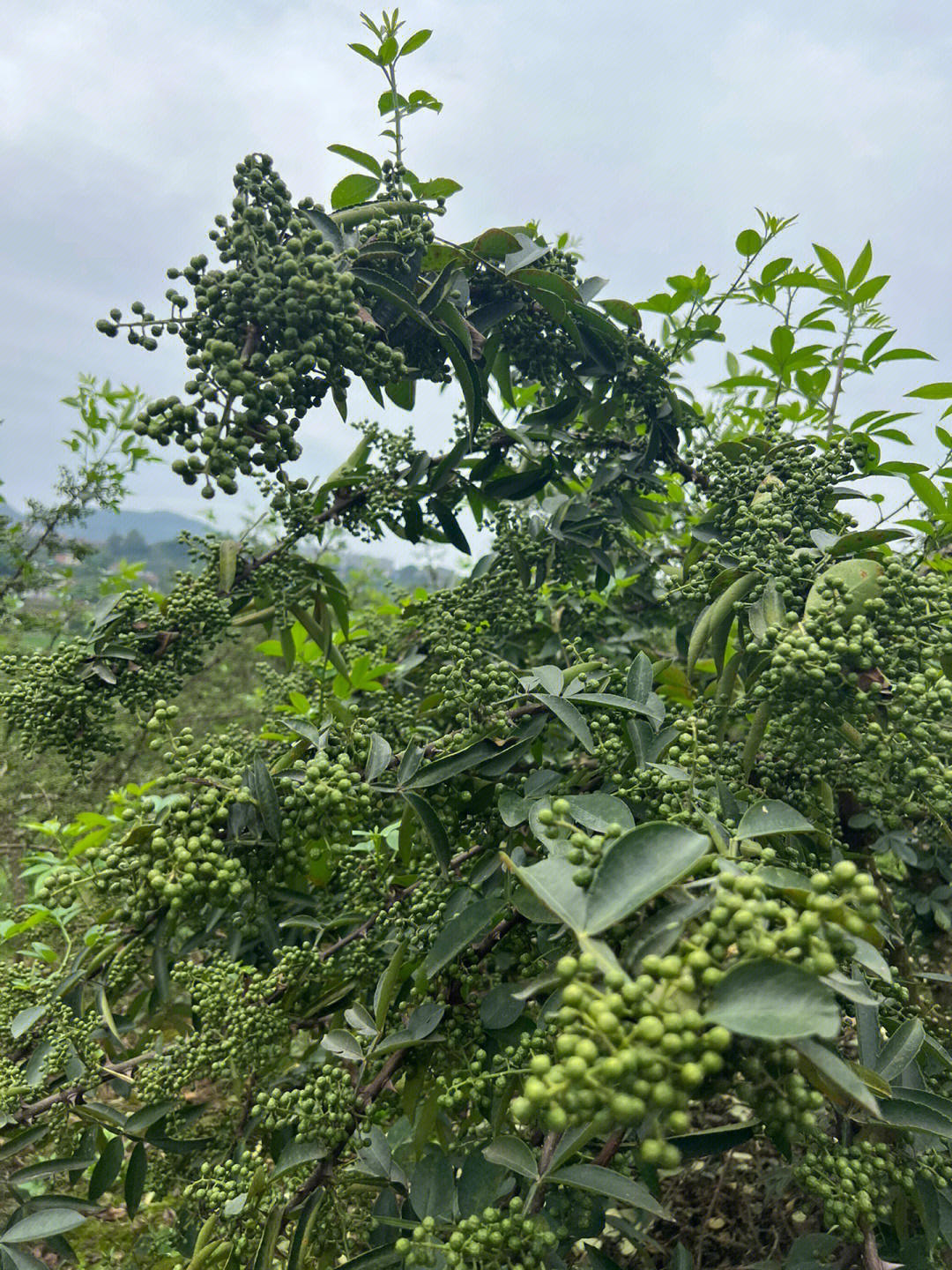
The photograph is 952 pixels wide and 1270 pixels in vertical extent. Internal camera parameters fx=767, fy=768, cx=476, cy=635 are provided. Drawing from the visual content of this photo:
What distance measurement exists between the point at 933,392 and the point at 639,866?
1919mm

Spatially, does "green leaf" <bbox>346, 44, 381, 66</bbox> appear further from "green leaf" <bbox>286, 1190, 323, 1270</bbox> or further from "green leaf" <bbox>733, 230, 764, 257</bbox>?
"green leaf" <bbox>286, 1190, 323, 1270</bbox>

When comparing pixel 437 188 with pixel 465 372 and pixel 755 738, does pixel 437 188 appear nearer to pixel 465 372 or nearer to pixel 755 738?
pixel 465 372

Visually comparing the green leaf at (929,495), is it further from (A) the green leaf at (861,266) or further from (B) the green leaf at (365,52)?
(B) the green leaf at (365,52)

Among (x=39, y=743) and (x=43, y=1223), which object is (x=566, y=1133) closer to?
(x=43, y=1223)

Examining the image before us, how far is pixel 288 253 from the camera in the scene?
5.65ft

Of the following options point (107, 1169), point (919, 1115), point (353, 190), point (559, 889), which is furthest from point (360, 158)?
point (107, 1169)

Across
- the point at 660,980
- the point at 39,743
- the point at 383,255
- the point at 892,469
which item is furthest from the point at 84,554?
the point at 660,980

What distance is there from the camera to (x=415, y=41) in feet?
6.86

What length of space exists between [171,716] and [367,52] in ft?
6.01

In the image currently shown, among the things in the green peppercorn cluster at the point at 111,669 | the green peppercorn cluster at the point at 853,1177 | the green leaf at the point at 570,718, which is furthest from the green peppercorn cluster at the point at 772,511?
the green peppercorn cluster at the point at 111,669

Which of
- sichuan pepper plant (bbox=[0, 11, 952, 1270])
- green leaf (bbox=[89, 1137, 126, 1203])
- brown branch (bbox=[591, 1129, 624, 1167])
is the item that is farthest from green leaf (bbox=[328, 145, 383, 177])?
green leaf (bbox=[89, 1137, 126, 1203])

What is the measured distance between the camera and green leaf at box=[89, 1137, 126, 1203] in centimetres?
185

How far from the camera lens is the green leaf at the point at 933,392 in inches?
83.4

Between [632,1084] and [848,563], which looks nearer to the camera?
[632,1084]
